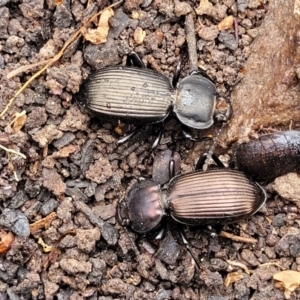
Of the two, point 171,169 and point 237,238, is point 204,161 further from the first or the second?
point 237,238

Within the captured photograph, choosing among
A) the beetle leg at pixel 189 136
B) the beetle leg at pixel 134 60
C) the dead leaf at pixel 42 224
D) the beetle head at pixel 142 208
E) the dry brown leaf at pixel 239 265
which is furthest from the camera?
the beetle leg at pixel 189 136

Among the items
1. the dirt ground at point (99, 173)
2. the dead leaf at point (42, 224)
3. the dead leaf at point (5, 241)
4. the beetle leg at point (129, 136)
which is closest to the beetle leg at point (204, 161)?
the dirt ground at point (99, 173)

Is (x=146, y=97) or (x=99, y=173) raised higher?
(x=146, y=97)

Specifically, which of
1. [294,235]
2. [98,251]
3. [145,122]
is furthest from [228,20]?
[98,251]

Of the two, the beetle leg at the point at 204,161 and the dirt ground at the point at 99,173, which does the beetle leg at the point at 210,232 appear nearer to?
the dirt ground at the point at 99,173

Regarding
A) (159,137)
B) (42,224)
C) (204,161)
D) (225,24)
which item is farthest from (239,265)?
(225,24)

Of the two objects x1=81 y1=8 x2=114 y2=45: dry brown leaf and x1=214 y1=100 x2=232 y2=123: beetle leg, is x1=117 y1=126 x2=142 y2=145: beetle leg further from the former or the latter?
x1=81 y1=8 x2=114 y2=45: dry brown leaf
